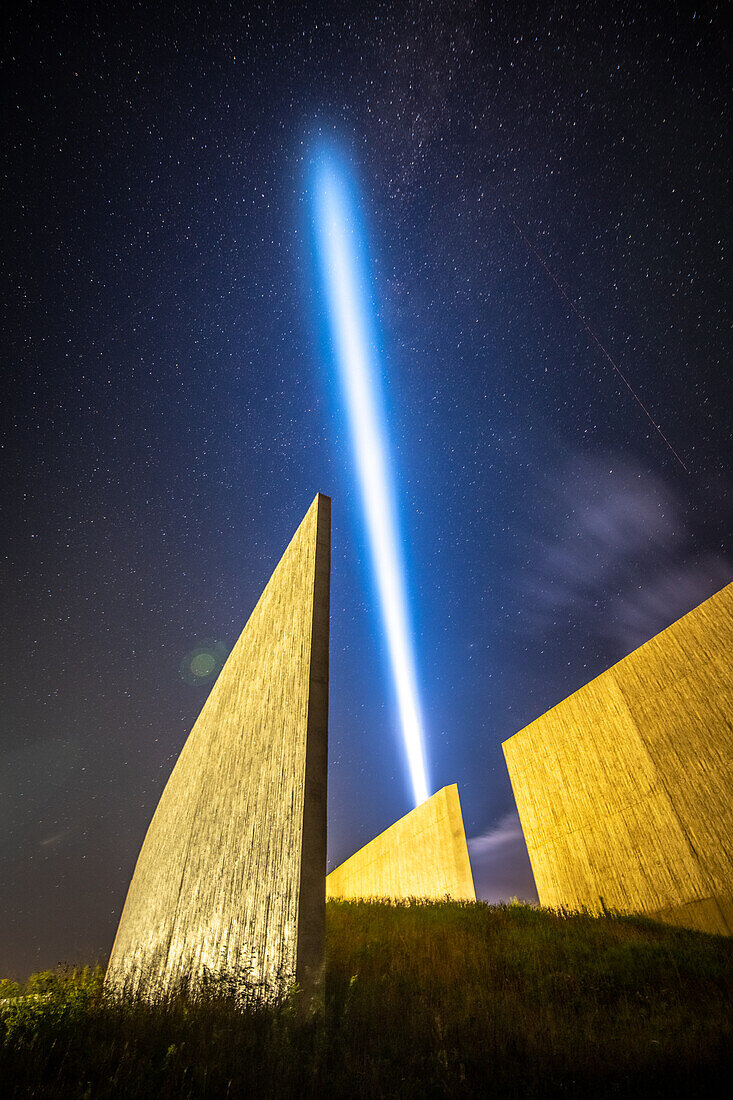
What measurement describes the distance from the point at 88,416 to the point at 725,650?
15869mm

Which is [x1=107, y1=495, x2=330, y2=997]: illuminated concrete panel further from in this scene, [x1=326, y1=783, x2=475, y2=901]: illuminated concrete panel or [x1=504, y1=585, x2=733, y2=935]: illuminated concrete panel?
[x1=326, y1=783, x2=475, y2=901]: illuminated concrete panel

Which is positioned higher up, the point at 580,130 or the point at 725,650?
the point at 580,130

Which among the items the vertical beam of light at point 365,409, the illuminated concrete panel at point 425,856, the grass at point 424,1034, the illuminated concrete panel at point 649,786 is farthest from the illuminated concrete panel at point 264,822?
the vertical beam of light at point 365,409

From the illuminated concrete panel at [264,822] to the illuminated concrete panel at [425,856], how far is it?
658 centimetres

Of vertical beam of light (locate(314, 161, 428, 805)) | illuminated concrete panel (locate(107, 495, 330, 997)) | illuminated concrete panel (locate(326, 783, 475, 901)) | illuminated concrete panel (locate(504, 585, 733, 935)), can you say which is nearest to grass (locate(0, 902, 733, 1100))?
illuminated concrete panel (locate(107, 495, 330, 997))

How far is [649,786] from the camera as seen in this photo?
704cm

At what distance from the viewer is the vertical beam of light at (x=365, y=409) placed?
10602mm

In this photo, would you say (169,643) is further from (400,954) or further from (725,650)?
(725,650)

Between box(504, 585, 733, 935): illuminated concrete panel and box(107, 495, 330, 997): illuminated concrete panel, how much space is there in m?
5.57

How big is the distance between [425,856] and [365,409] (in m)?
12.4

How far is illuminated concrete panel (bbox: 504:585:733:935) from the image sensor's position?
20.1 feet

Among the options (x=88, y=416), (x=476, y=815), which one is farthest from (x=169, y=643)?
(x=476, y=815)

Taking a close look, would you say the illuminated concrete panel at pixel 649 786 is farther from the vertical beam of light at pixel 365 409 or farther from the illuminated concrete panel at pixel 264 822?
the vertical beam of light at pixel 365 409

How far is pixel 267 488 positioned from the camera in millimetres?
15688
